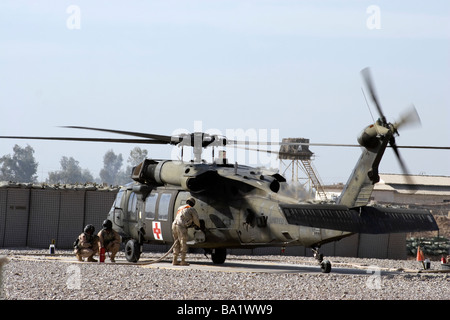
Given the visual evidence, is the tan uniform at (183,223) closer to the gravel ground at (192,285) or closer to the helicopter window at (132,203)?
the gravel ground at (192,285)

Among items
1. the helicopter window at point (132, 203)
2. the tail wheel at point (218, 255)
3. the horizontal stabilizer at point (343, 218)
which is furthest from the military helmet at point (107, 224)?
the horizontal stabilizer at point (343, 218)

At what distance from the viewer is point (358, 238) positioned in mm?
34000

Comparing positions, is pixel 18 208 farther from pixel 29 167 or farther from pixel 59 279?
pixel 29 167

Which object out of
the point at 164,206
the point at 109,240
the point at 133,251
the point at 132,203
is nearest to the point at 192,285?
the point at 164,206

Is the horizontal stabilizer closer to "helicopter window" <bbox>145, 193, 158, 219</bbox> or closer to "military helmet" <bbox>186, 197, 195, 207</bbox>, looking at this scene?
"military helmet" <bbox>186, 197, 195, 207</bbox>

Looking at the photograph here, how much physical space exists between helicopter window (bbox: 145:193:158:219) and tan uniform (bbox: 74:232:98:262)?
1.73 meters

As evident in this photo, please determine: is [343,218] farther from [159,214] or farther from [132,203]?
[132,203]

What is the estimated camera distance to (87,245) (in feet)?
71.7

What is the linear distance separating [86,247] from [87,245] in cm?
7

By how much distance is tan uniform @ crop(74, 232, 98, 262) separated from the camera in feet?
71.5

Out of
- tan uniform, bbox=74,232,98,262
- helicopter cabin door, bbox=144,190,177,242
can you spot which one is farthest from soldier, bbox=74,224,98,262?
helicopter cabin door, bbox=144,190,177,242

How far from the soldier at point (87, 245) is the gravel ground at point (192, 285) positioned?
1961mm
